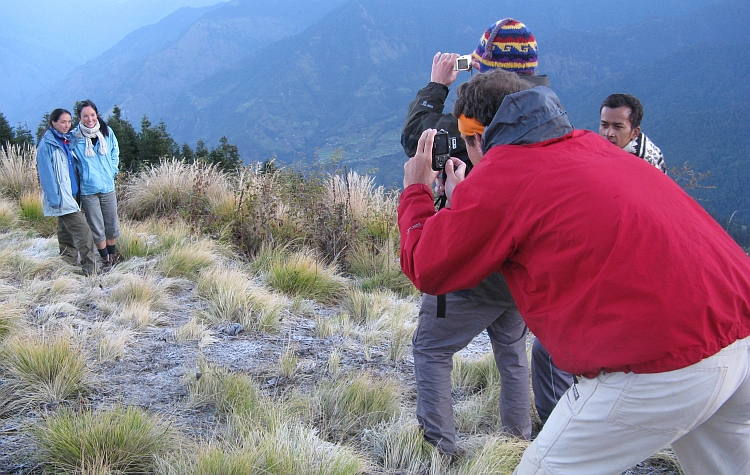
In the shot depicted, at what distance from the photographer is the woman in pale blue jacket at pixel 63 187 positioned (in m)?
5.71

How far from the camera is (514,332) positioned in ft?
8.73

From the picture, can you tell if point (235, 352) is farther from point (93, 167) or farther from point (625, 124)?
point (93, 167)

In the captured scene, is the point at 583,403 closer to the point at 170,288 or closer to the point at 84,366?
the point at 84,366

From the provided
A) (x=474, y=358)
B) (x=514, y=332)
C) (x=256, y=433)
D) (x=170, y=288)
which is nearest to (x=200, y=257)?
(x=170, y=288)

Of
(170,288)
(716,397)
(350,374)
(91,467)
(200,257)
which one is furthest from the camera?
(200,257)

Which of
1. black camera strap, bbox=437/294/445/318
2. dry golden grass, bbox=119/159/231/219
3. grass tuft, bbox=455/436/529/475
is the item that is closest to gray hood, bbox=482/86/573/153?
black camera strap, bbox=437/294/445/318

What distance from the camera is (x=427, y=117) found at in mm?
2408

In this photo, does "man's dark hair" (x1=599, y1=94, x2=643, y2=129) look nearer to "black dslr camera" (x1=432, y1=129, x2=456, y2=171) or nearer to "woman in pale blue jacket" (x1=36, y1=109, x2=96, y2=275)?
"black dslr camera" (x1=432, y1=129, x2=456, y2=171)

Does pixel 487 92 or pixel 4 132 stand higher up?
pixel 4 132

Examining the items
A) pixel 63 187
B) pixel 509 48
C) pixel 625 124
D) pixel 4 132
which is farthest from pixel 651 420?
pixel 4 132

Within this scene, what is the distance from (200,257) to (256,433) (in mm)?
3492

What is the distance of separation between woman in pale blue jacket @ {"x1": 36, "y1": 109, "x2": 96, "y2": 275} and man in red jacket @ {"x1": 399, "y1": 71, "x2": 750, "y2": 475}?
508cm

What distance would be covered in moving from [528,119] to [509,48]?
2.91ft

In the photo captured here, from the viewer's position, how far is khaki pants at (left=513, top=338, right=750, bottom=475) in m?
1.44
